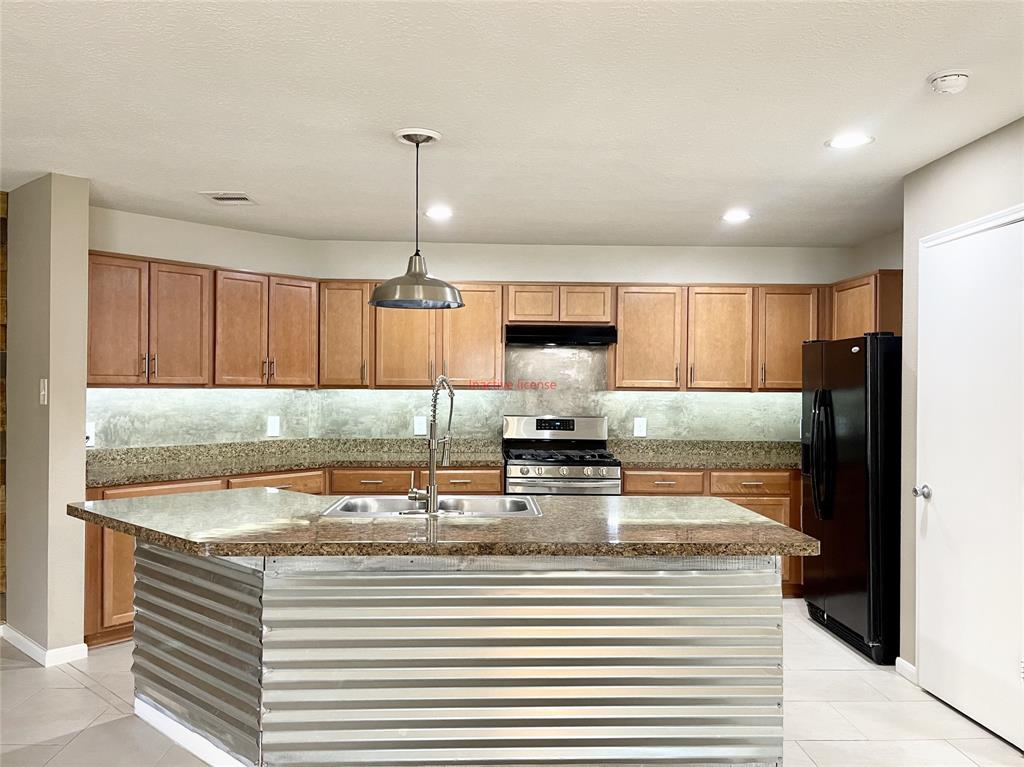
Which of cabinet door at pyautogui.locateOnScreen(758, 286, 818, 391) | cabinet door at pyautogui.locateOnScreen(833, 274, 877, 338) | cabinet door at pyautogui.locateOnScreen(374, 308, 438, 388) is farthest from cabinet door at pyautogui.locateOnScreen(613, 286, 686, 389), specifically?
cabinet door at pyautogui.locateOnScreen(374, 308, 438, 388)

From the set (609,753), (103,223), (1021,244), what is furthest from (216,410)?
(1021,244)

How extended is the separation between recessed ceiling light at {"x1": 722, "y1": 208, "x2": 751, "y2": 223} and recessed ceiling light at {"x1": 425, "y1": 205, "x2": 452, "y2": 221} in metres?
1.69

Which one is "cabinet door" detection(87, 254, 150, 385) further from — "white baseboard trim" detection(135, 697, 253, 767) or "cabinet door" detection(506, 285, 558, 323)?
"cabinet door" detection(506, 285, 558, 323)

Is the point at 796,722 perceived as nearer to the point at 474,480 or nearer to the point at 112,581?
the point at 474,480

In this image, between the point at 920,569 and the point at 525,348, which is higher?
the point at 525,348

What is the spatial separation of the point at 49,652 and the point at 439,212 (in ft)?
10.6

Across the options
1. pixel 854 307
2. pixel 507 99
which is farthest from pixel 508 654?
pixel 854 307

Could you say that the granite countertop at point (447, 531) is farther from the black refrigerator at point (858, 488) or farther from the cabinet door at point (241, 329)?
the cabinet door at point (241, 329)

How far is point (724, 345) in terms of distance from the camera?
5836 mm

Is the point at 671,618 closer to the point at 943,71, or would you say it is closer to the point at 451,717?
the point at 451,717

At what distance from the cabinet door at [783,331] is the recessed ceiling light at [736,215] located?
0.98 metres

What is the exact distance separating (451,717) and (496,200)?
9.58ft

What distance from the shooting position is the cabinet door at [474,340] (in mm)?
5820

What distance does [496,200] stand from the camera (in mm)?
4574
